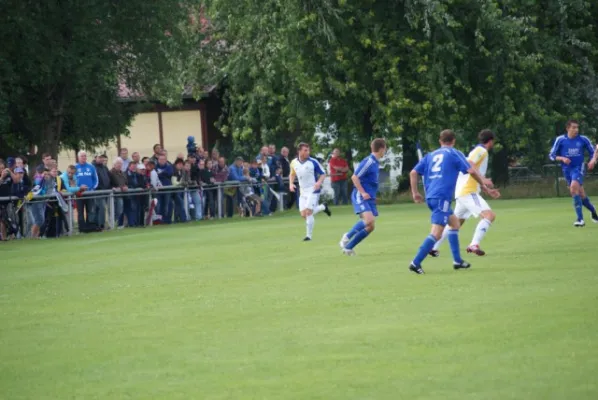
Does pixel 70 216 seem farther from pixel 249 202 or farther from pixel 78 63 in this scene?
pixel 249 202

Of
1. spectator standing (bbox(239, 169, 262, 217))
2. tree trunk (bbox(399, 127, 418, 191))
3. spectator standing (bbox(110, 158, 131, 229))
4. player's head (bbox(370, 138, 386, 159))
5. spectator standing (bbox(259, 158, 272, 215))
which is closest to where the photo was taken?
player's head (bbox(370, 138, 386, 159))

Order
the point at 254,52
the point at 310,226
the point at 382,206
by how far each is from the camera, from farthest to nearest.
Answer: the point at 254,52
the point at 382,206
the point at 310,226

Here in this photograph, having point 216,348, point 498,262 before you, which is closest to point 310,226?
point 498,262

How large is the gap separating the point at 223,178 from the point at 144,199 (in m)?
3.72

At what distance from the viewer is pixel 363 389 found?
333 inches

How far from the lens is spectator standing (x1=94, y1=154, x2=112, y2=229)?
31906 millimetres

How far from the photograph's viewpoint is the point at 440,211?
637 inches

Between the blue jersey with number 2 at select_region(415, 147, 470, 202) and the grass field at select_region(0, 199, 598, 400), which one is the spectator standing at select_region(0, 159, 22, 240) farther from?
the blue jersey with number 2 at select_region(415, 147, 470, 202)

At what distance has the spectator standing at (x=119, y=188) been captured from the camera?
106 ft

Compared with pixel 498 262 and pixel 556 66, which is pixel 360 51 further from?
pixel 498 262

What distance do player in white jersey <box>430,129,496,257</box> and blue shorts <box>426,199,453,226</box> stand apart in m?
1.83

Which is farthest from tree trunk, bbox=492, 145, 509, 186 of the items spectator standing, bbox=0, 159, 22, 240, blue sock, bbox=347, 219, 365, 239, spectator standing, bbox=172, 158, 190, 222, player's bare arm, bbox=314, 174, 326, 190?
blue sock, bbox=347, 219, 365, 239

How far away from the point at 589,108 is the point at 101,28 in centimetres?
1733

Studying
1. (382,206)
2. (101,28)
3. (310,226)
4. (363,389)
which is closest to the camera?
(363,389)
